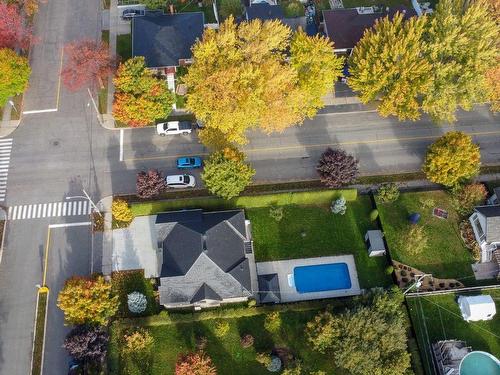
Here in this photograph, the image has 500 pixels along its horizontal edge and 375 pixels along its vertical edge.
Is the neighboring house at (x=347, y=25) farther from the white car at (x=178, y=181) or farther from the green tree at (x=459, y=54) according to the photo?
the white car at (x=178, y=181)

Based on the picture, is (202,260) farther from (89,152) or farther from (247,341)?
(89,152)

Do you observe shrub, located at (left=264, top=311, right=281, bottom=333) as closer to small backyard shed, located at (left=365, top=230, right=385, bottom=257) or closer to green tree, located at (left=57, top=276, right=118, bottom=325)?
small backyard shed, located at (left=365, top=230, right=385, bottom=257)

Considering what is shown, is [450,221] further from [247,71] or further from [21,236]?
[21,236]

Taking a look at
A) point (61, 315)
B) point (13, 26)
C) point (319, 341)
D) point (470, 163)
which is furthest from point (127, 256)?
point (470, 163)

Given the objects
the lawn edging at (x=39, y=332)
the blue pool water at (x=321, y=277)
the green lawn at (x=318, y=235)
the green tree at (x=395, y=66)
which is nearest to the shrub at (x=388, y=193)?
the green lawn at (x=318, y=235)

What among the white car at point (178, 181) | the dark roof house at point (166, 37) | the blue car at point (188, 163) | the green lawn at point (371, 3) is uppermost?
the green lawn at point (371, 3)

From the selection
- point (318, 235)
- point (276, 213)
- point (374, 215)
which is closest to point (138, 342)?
point (276, 213)
